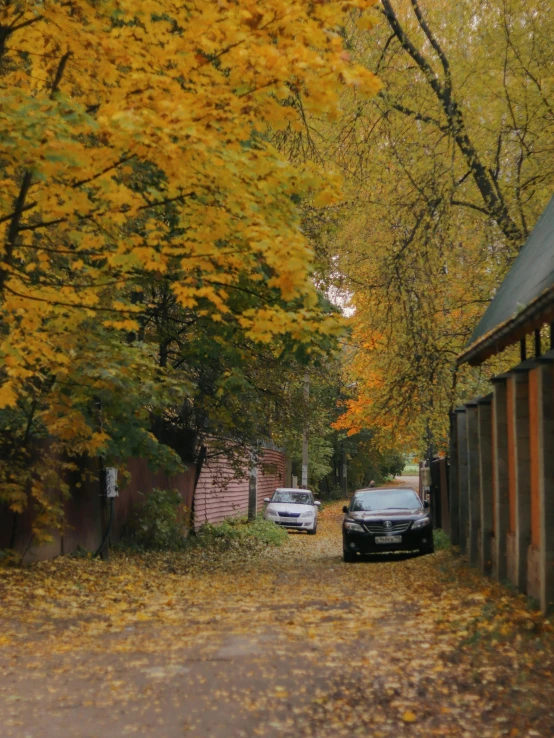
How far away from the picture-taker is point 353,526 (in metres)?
18.6

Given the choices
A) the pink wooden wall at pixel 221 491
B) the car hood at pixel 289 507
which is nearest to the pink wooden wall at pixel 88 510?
the pink wooden wall at pixel 221 491

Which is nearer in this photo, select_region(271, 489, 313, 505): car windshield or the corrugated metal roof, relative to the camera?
the corrugated metal roof

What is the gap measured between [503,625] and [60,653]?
12.2ft

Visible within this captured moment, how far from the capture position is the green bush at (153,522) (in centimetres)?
1802

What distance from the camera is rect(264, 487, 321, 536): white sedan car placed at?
3128cm

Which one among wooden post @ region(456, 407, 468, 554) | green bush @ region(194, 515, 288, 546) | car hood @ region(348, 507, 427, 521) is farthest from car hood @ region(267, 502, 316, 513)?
wooden post @ region(456, 407, 468, 554)

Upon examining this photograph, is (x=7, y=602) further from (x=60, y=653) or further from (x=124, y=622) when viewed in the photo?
(x=60, y=653)

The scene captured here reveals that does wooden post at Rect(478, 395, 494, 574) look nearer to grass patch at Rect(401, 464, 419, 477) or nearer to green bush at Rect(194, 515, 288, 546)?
green bush at Rect(194, 515, 288, 546)

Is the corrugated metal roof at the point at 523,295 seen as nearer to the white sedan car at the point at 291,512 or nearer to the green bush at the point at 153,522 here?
the green bush at the point at 153,522

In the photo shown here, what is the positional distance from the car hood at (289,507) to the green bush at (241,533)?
0.94 m

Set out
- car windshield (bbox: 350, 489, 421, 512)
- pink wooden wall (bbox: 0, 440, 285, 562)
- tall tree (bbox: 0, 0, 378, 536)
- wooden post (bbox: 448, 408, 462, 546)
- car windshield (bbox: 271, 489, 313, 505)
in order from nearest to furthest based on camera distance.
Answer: tall tree (bbox: 0, 0, 378, 536), pink wooden wall (bbox: 0, 440, 285, 562), wooden post (bbox: 448, 408, 462, 546), car windshield (bbox: 350, 489, 421, 512), car windshield (bbox: 271, 489, 313, 505)

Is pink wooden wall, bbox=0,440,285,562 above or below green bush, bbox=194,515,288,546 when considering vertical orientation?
above

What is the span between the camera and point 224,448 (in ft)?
A: 70.2

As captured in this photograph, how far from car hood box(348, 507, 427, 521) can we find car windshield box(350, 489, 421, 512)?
0.97 ft
